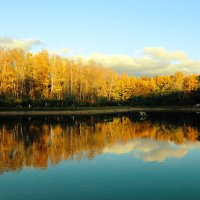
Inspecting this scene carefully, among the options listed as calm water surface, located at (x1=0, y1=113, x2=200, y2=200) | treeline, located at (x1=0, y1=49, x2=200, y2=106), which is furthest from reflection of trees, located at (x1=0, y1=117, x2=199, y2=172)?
treeline, located at (x1=0, y1=49, x2=200, y2=106)

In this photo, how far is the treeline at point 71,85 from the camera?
70500mm

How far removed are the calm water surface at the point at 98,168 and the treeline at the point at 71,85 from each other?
39.9 metres

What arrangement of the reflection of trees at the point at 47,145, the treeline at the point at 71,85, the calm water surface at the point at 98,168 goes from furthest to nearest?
the treeline at the point at 71,85 → the reflection of trees at the point at 47,145 → the calm water surface at the point at 98,168

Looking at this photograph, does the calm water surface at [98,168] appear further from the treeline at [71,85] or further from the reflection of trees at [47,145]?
the treeline at [71,85]

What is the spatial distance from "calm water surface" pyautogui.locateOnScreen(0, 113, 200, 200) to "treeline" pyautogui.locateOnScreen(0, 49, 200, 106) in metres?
39.9

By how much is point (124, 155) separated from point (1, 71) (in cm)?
5744

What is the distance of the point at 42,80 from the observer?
7450cm

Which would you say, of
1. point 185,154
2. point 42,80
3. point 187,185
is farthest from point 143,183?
point 42,80

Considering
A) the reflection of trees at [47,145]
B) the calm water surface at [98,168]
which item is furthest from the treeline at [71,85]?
the calm water surface at [98,168]

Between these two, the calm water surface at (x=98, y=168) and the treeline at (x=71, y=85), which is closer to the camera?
the calm water surface at (x=98, y=168)

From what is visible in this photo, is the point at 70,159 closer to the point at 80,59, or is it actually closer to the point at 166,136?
the point at 166,136

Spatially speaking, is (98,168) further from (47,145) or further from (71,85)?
(71,85)

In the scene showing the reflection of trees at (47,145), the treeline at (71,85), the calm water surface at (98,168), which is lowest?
the calm water surface at (98,168)

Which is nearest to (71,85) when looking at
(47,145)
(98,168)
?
(47,145)
